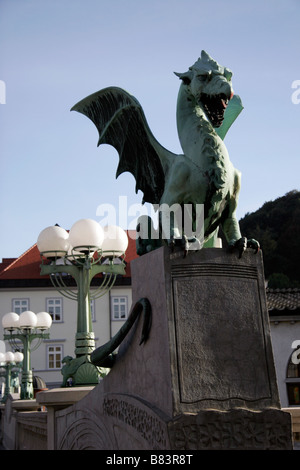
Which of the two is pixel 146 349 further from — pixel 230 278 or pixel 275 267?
pixel 275 267

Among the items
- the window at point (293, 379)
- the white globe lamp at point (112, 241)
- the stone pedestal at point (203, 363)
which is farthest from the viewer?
the window at point (293, 379)

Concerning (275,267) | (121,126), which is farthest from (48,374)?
(121,126)

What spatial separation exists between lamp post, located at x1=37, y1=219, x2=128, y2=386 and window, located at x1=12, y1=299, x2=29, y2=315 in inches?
1129

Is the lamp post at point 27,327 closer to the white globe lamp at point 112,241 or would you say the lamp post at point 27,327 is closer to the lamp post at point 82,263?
the lamp post at point 82,263

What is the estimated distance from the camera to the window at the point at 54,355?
3516cm

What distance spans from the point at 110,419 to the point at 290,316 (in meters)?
16.6

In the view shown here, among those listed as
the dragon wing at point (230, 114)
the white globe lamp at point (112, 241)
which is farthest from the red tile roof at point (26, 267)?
the dragon wing at point (230, 114)

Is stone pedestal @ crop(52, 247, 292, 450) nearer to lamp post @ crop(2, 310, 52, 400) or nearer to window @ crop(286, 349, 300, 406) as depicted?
lamp post @ crop(2, 310, 52, 400)

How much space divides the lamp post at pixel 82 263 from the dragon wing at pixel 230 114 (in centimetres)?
242

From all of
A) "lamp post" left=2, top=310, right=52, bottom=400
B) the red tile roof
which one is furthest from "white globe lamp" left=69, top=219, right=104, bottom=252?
the red tile roof

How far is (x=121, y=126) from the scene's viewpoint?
5.22 m

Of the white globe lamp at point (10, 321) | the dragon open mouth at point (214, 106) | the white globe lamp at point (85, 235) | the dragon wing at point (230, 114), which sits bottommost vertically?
the white globe lamp at point (10, 321)

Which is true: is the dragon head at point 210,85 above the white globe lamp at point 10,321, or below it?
above

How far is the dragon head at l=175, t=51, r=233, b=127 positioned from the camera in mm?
4379
